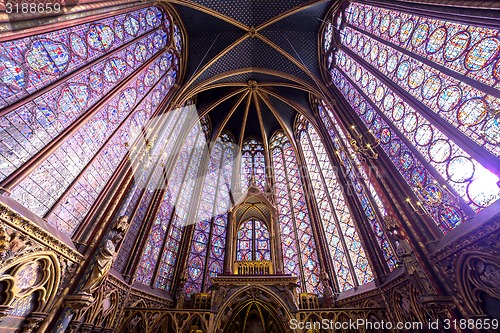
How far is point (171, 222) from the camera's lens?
414 inches

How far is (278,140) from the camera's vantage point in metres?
16.9

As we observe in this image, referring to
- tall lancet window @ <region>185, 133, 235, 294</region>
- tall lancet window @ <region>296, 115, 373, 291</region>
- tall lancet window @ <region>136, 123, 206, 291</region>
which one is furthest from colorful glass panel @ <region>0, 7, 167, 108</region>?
tall lancet window @ <region>296, 115, 373, 291</region>

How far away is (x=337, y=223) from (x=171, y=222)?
25.4ft

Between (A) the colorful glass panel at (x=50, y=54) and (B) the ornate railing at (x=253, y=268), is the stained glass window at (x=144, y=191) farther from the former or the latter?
(A) the colorful glass panel at (x=50, y=54)

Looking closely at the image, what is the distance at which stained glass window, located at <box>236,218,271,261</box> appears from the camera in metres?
10.7

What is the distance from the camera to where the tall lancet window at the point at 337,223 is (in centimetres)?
860

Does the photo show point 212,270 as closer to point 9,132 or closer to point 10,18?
point 9,132

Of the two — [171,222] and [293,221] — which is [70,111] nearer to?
[171,222]

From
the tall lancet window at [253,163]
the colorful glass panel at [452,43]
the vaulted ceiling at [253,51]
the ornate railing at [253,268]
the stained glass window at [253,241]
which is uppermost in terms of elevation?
the vaulted ceiling at [253,51]

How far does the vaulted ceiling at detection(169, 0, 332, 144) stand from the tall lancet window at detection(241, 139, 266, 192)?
7.85 ft

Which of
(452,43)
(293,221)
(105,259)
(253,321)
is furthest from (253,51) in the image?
(253,321)

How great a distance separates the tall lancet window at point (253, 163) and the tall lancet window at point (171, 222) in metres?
3.40

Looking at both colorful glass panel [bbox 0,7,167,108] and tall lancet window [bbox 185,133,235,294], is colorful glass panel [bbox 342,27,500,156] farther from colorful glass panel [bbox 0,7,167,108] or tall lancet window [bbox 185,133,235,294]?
tall lancet window [bbox 185,133,235,294]

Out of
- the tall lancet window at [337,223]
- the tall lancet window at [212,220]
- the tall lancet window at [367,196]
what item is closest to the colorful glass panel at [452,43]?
the tall lancet window at [367,196]
